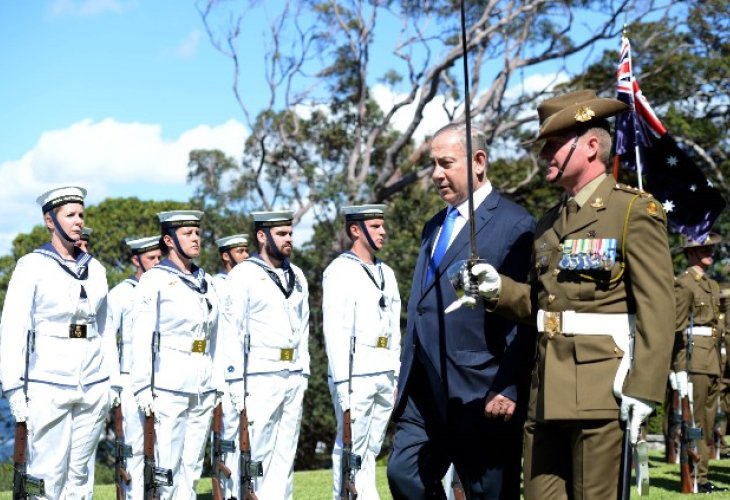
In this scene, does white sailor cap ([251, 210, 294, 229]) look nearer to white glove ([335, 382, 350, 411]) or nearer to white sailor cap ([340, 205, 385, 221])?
white sailor cap ([340, 205, 385, 221])

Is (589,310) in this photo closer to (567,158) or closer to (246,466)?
(567,158)

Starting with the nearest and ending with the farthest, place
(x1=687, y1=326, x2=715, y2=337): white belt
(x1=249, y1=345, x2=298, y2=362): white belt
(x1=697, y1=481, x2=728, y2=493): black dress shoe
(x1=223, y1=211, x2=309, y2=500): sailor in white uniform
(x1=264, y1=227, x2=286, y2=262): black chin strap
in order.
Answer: (x1=223, y1=211, x2=309, y2=500): sailor in white uniform < (x1=249, y1=345, x2=298, y2=362): white belt < (x1=264, y1=227, x2=286, y2=262): black chin strap < (x1=697, y1=481, x2=728, y2=493): black dress shoe < (x1=687, y1=326, x2=715, y2=337): white belt

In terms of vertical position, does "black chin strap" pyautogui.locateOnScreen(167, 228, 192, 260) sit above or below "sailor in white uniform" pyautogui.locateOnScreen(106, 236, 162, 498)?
above

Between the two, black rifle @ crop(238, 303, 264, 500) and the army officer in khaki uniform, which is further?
black rifle @ crop(238, 303, 264, 500)

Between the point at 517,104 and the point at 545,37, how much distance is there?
6.05 feet

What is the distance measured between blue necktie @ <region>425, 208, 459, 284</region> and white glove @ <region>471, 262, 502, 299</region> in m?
0.78

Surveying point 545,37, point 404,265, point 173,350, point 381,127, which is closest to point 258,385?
point 173,350

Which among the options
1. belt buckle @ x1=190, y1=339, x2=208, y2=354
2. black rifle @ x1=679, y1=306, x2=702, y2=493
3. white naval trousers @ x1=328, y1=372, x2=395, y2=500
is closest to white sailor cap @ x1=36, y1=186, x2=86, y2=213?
belt buckle @ x1=190, y1=339, x2=208, y2=354

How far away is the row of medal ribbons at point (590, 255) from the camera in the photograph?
4.54 m

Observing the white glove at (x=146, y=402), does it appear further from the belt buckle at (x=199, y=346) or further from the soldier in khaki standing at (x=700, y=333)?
the soldier in khaki standing at (x=700, y=333)

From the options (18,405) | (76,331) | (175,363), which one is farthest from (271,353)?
(18,405)

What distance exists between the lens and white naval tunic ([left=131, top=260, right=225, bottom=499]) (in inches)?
347

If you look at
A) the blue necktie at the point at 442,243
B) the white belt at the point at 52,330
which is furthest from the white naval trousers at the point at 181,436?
the blue necktie at the point at 442,243

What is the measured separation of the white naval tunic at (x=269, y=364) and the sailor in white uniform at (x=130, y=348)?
967mm
